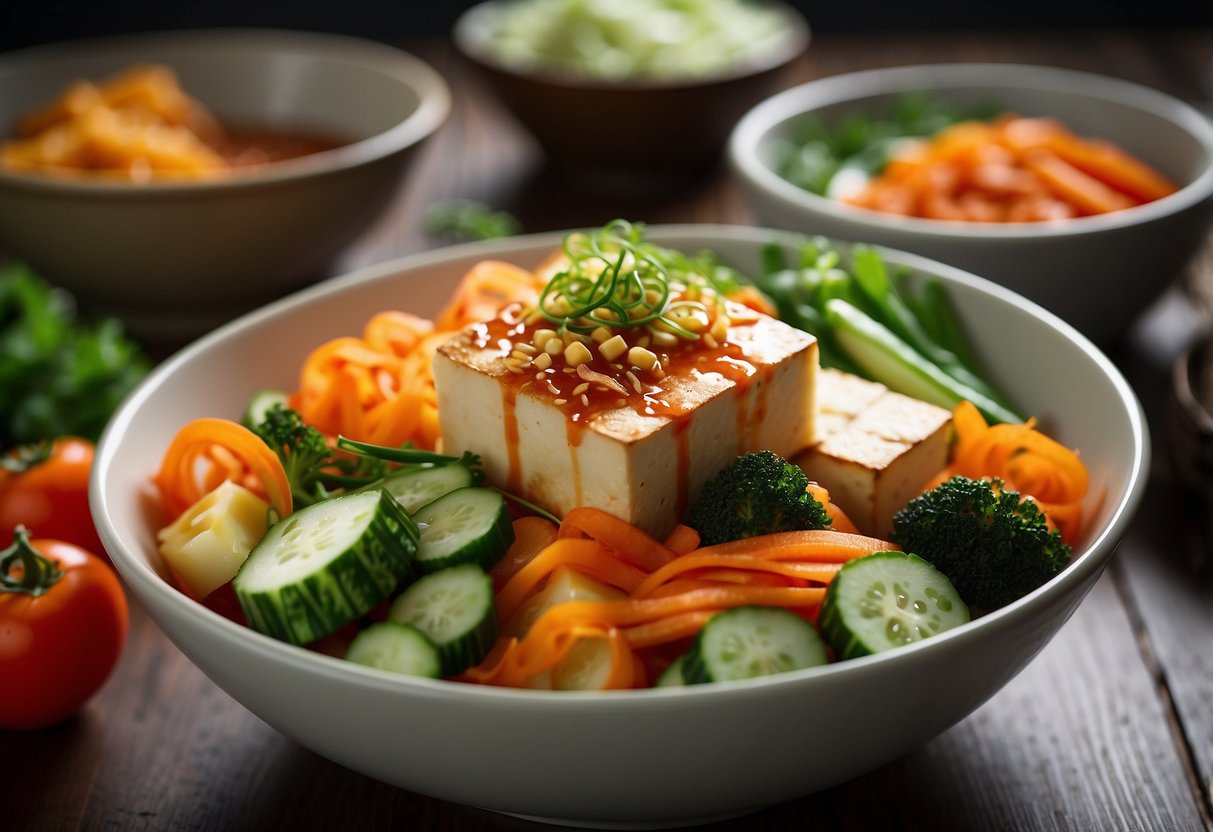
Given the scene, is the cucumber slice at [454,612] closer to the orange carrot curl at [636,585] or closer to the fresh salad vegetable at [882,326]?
the orange carrot curl at [636,585]

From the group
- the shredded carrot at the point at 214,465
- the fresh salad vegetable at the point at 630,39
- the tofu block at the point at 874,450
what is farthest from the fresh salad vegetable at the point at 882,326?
the fresh salad vegetable at the point at 630,39

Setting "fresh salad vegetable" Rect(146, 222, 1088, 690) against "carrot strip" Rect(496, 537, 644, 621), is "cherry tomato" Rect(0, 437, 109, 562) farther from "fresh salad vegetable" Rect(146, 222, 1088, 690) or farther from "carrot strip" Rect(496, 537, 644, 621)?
"carrot strip" Rect(496, 537, 644, 621)

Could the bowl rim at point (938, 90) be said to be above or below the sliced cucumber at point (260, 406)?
above

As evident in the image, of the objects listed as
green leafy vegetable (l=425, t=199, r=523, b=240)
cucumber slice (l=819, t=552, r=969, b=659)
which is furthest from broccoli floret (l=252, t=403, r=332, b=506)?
green leafy vegetable (l=425, t=199, r=523, b=240)

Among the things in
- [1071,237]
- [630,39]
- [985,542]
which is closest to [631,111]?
[630,39]

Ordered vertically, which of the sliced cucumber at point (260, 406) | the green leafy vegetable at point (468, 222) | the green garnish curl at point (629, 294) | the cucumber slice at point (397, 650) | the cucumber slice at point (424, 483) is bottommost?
the green leafy vegetable at point (468, 222)

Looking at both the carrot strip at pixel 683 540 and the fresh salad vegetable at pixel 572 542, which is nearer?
the fresh salad vegetable at pixel 572 542

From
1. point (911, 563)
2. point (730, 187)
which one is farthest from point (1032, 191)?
Answer: point (911, 563)
